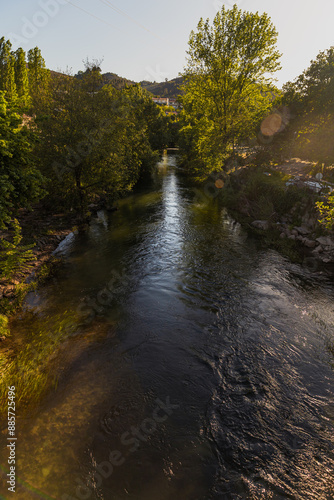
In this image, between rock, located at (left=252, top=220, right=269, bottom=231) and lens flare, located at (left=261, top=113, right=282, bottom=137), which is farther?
lens flare, located at (left=261, top=113, right=282, bottom=137)

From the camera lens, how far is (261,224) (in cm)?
2281

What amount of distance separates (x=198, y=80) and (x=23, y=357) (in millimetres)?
38584

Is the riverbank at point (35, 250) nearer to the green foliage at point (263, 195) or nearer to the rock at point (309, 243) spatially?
the green foliage at point (263, 195)

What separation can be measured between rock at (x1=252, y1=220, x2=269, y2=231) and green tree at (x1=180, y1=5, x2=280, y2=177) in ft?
42.7

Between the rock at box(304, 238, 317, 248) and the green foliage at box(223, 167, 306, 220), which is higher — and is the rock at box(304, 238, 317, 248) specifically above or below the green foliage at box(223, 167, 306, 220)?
below

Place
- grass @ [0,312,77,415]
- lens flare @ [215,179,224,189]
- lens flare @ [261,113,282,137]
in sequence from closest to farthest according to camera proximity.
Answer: grass @ [0,312,77,415], lens flare @ [261,113,282,137], lens flare @ [215,179,224,189]

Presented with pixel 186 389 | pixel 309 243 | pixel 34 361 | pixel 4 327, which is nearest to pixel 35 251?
pixel 4 327

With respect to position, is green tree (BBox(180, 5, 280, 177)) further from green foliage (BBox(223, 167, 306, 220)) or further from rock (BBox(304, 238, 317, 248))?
rock (BBox(304, 238, 317, 248))

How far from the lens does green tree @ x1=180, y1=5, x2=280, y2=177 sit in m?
29.9

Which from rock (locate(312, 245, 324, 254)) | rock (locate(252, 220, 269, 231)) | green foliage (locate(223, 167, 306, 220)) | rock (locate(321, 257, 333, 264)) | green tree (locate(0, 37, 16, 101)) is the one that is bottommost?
rock (locate(321, 257, 333, 264))

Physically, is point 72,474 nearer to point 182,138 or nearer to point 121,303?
point 121,303

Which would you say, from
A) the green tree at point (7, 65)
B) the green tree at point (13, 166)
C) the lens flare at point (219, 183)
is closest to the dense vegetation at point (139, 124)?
the green tree at point (13, 166)

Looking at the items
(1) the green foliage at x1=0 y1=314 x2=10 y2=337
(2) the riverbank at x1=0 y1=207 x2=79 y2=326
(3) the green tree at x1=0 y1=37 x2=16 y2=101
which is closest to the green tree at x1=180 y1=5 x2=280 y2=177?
(2) the riverbank at x1=0 y1=207 x2=79 y2=326

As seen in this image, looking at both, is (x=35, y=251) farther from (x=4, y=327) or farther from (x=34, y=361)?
(x=34, y=361)
